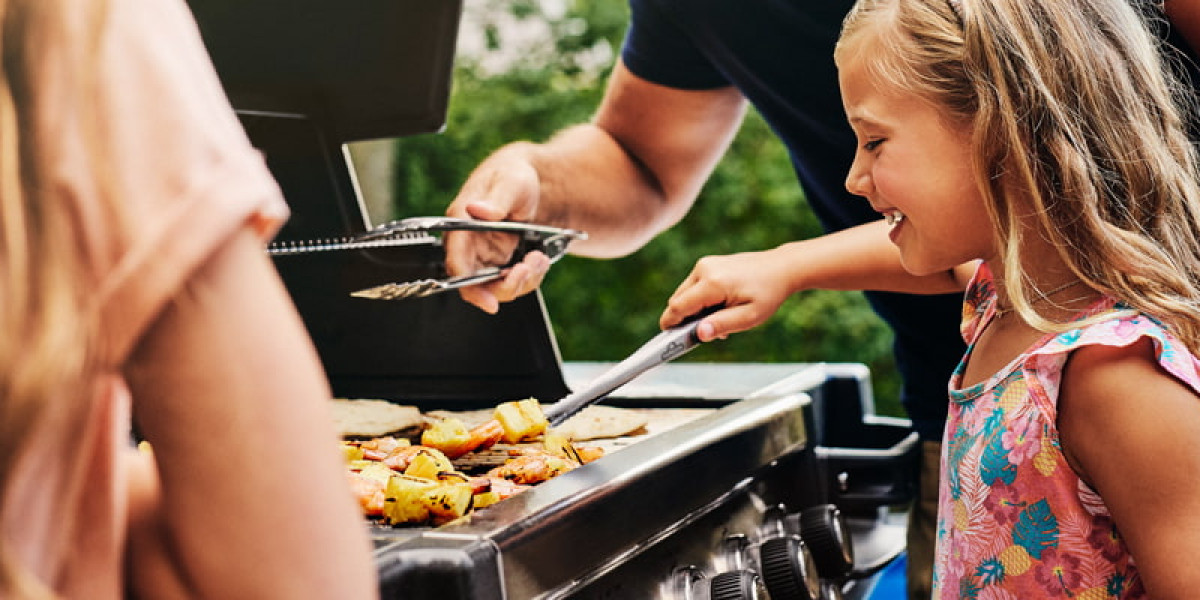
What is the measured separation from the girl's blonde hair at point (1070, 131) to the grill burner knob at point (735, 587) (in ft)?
1.15

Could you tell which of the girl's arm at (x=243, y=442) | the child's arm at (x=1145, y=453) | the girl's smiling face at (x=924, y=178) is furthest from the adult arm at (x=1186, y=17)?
the girl's arm at (x=243, y=442)

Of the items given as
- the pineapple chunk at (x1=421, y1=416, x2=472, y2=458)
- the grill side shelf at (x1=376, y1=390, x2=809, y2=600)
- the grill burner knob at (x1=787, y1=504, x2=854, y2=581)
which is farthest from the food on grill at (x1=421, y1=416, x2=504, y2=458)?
the grill burner knob at (x1=787, y1=504, x2=854, y2=581)

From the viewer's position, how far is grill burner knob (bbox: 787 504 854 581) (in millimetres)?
1164

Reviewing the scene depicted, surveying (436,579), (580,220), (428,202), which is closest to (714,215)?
(428,202)

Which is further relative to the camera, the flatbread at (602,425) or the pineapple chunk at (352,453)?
the flatbread at (602,425)

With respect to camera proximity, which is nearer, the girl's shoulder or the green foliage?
the girl's shoulder

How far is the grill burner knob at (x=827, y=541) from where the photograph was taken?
1.16 metres

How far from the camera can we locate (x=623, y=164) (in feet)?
6.40

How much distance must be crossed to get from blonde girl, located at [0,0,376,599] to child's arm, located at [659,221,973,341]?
3.04ft

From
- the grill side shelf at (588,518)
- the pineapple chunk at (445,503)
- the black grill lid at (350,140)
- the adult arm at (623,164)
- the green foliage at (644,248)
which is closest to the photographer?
the grill side shelf at (588,518)

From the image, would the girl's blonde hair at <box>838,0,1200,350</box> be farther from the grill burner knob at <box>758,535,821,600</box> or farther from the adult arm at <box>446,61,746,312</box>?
the adult arm at <box>446,61,746,312</box>

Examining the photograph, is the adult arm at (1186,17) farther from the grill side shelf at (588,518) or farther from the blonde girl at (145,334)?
the blonde girl at (145,334)

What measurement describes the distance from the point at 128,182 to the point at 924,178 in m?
0.87

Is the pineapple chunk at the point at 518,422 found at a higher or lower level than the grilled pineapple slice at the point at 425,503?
lower
